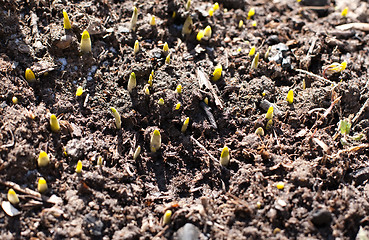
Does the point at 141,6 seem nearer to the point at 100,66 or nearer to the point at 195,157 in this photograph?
the point at 100,66

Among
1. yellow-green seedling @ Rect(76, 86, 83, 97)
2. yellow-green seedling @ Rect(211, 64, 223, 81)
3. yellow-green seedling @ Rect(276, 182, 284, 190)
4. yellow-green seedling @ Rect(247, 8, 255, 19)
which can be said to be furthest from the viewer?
yellow-green seedling @ Rect(247, 8, 255, 19)

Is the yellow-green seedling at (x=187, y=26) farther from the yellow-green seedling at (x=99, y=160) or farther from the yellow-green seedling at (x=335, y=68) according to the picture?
the yellow-green seedling at (x=99, y=160)

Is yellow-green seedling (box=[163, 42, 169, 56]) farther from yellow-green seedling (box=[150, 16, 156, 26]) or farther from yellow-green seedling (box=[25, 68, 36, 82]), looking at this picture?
yellow-green seedling (box=[25, 68, 36, 82])

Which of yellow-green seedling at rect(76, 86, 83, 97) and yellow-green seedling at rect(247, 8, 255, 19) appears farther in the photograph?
yellow-green seedling at rect(247, 8, 255, 19)

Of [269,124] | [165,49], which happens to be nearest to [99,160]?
[165,49]

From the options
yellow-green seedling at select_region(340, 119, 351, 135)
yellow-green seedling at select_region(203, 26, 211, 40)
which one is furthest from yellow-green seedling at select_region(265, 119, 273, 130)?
yellow-green seedling at select_region(203, 26, 211, 40)

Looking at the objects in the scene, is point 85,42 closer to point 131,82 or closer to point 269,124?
point 131,82
